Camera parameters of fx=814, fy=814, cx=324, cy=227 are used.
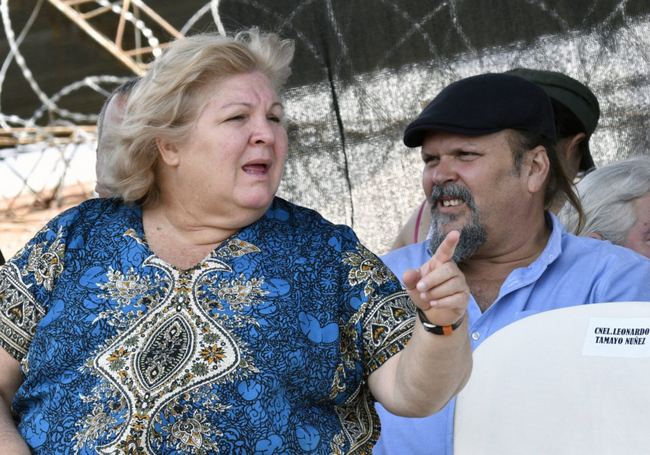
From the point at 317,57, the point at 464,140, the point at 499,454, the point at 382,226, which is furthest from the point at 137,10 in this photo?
the point at 499,454

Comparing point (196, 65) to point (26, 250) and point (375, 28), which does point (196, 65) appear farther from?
point (375, 28)

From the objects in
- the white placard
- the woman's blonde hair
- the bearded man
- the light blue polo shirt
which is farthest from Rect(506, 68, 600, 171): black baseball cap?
Result: the white placard

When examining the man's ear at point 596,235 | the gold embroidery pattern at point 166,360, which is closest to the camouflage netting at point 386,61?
the man's ear at point 596,235

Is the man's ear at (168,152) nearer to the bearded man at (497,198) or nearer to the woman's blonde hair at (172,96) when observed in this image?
the woman's blonde hair at (172,96)

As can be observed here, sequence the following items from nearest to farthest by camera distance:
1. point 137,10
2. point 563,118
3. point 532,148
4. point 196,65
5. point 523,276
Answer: point 196,65
point 523,276
point 532,148
point 563,118
point 137,10

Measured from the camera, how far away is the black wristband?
1431 mm

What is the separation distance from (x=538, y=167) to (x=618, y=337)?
0.94 metres

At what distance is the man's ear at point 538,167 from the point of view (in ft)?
8.07

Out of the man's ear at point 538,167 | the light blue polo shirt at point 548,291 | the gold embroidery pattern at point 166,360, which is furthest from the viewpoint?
the man's ear at point 538,167

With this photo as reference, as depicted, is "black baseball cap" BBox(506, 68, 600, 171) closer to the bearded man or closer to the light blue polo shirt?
the bearded man

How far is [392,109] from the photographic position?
3.13 meters

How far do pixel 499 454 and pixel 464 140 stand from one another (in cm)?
103

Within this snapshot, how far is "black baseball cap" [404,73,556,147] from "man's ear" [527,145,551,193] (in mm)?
67

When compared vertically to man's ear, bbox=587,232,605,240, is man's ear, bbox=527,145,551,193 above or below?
above
